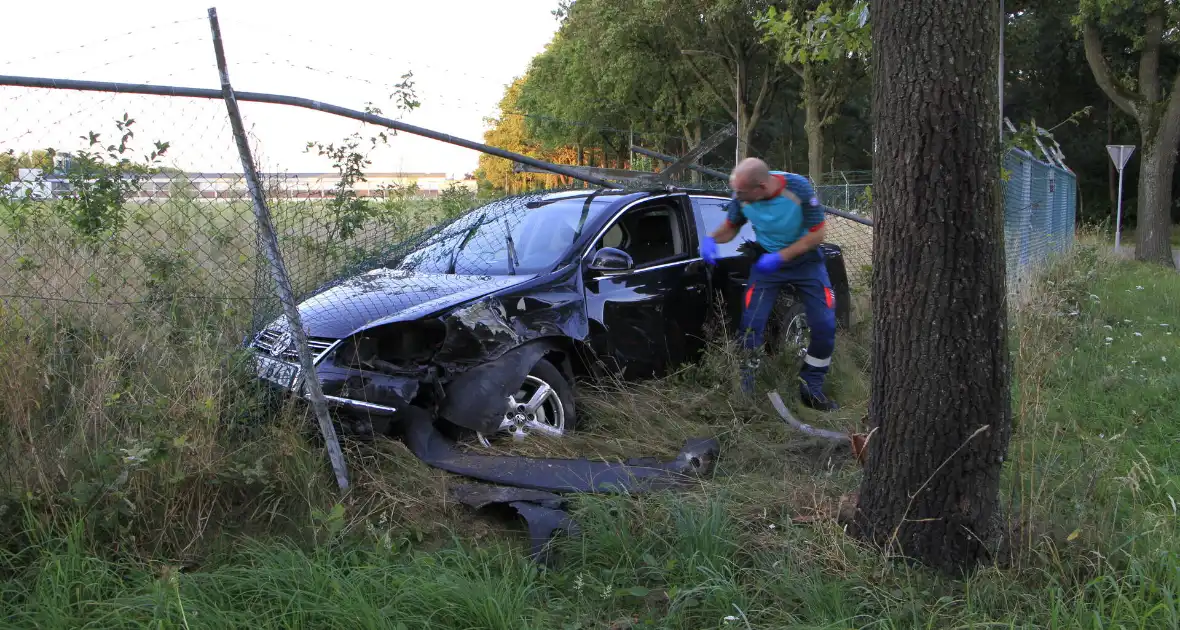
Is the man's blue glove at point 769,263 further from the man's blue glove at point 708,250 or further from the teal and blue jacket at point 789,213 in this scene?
the man's blue glove at point 708,250

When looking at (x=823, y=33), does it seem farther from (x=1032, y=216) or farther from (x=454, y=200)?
(x=1032, y=216)

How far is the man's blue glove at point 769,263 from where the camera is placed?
5.52 meters

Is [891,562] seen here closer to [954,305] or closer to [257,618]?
[954,305]

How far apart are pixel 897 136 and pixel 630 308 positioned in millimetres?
2486

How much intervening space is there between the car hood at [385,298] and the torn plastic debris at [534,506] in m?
0.95

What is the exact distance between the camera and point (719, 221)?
6.28 metres

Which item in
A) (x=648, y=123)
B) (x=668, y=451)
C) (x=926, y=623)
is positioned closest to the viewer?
(x=926, y=623)

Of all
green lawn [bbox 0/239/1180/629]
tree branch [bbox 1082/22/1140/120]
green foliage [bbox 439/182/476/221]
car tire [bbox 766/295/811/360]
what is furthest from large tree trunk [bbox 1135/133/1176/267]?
green lawn [bbox 0/239/1180/629]

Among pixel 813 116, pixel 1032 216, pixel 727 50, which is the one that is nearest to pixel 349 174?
pixel 1032 216

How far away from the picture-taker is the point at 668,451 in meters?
4.45

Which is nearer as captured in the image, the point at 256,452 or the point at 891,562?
the point at 891,562

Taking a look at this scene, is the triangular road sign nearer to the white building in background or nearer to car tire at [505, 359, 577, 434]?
car tire at [505, 359, 577, 434]

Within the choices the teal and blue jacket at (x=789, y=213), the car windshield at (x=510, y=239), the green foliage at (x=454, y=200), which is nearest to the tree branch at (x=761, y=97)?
the green foliage at (x=454, y=200)

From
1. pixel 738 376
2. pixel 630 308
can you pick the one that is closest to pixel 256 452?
pixel 630 308
